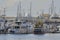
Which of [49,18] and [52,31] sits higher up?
[49,18]

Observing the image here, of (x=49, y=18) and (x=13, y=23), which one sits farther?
(x=49, y=18)

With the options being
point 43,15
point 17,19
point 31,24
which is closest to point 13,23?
point 17,19

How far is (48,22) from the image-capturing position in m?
11.3

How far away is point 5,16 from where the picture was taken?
11172 millimetres

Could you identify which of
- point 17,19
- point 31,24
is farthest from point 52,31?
point 17,19

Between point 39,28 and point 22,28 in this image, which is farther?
point 39,28

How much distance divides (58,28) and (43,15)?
3.94ft

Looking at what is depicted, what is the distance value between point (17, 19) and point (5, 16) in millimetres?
710

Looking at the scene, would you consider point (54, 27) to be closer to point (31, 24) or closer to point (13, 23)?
point (31, 24)

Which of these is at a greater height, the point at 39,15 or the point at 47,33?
the point at 39,15

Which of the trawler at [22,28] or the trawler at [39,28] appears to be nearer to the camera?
the trawler at [22,28]

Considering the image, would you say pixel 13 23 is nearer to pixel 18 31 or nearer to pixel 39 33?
pixel 18 31

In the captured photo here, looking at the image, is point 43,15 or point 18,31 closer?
point 18,31

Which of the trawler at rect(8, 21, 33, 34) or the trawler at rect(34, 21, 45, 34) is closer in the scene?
the trawler at rect(8, 21, 33, 34)
